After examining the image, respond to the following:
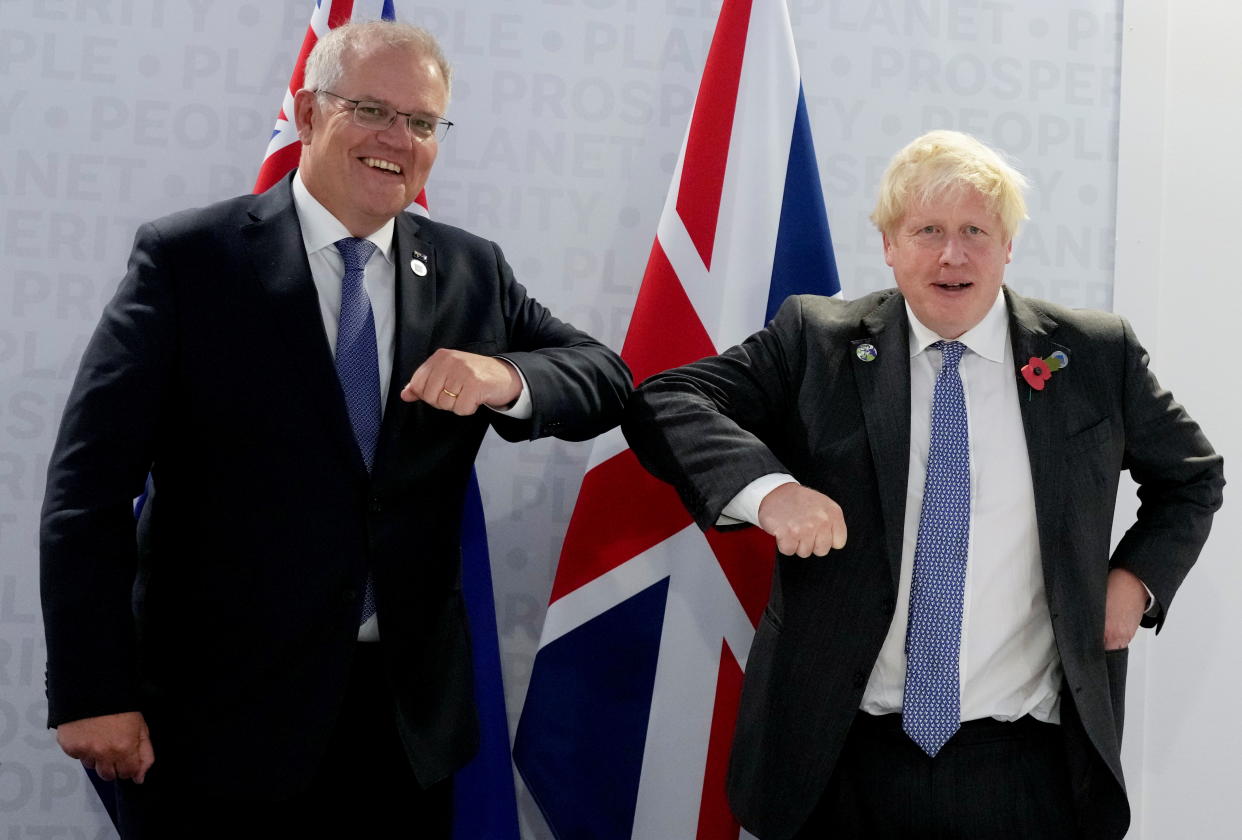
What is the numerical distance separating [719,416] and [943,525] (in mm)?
390

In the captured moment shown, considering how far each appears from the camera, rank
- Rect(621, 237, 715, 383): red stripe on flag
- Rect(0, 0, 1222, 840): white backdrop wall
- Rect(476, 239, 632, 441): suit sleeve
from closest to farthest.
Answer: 1. Rect(476, 239, 632, 441): suit sleeve
2. Rect(621, 237, 715, 383): red stripe on flag
3. Rect(0, 0, 1222, 840): white backdrop wall

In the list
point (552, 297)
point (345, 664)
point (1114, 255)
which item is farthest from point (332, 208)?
point (1114, 255)

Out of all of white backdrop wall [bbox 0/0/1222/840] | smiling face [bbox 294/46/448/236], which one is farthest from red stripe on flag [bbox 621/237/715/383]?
smiling face [bbox 294/46/448/236]

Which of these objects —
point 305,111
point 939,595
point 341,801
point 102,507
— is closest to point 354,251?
point 305,111

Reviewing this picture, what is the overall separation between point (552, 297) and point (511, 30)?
0.64 metres

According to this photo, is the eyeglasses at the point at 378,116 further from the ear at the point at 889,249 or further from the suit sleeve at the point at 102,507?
the ear at the point at 889,249

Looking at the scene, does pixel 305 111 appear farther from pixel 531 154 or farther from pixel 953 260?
pixel 953 260

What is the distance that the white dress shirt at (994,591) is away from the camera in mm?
1899

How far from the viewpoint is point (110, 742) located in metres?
1.74

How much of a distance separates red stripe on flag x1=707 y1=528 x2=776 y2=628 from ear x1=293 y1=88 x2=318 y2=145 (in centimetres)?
111

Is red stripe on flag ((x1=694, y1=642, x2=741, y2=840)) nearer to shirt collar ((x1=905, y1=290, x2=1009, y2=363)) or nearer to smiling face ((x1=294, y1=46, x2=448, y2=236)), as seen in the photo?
shirt collar ((x1=905, y1=290, x2=1009, y2=363))

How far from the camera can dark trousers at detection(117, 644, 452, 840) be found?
6.02 ft

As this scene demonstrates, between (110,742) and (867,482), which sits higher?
(867,482)

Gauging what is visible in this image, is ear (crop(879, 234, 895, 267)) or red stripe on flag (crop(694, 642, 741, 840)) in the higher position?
ear (crop(879, 234, 895, 267))
